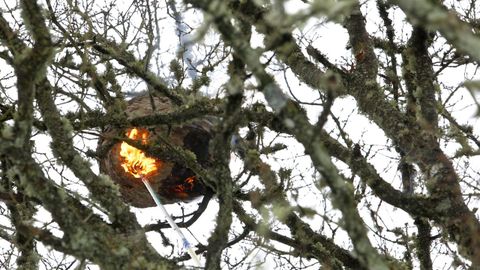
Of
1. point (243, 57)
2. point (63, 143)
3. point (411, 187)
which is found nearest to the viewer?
point (243, 57)

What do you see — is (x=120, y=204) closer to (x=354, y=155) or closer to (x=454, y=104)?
(x=354, y=155)

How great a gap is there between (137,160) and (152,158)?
0.10 m

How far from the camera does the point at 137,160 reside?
3.67m

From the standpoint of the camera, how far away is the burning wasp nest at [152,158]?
143 inches

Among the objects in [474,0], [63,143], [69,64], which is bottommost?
[63,143]

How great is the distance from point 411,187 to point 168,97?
193 cm

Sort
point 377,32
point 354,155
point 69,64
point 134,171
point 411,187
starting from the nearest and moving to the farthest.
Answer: point 354,155 < point 134,171 < point 69,64 < point 411,187 < point 377,32

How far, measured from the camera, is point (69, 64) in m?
4.00

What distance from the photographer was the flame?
3646mm

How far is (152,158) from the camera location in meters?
3.66

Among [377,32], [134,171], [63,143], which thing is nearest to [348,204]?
[63,143]

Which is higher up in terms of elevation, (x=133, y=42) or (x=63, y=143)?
Answer: (x=133, y=42)

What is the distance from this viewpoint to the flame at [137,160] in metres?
3.65

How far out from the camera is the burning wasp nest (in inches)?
143
